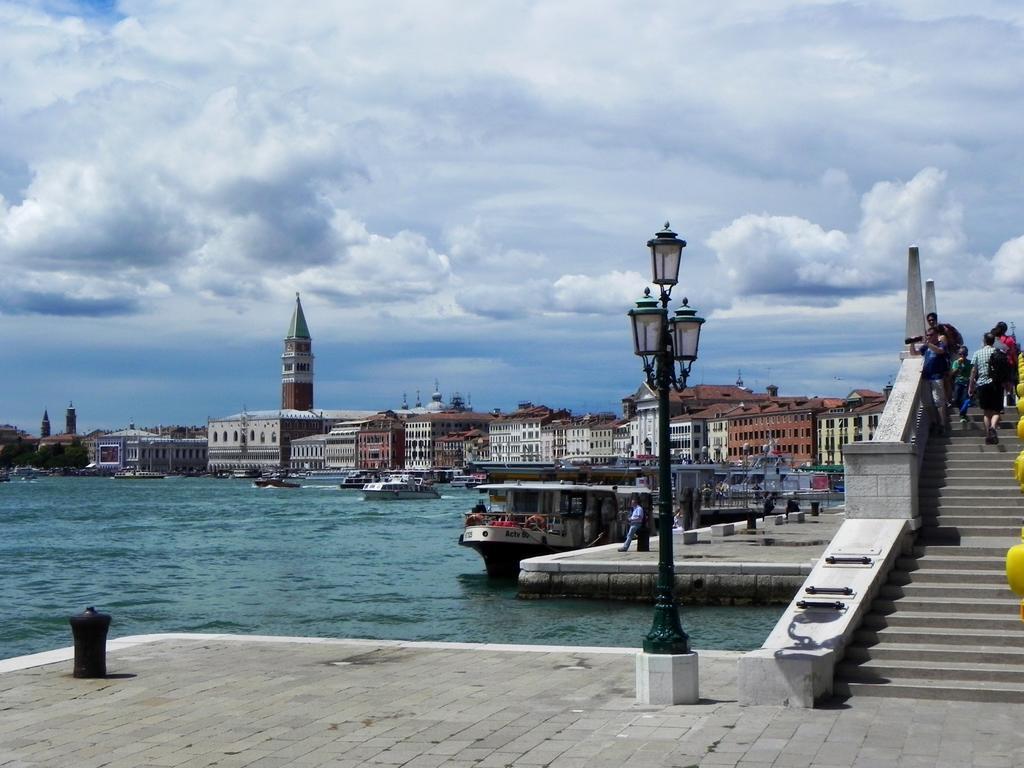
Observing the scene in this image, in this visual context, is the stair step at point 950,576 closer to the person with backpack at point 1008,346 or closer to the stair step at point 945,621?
the stair step at point 945,621

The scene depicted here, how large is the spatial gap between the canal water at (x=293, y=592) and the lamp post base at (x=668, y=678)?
32.9 feet

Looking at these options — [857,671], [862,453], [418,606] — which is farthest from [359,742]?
[418,606]

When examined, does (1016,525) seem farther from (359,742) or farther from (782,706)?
(359,742)

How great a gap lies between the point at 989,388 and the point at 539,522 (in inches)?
934

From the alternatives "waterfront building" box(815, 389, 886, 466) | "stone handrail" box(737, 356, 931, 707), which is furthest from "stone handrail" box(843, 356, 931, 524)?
"waterfront building" box(815, 389, 886, 466)

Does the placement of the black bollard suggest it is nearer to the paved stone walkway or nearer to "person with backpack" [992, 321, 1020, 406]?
the paved stone walkway

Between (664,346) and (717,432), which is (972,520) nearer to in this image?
(664,346)

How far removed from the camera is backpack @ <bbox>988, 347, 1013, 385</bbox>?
1856 cm

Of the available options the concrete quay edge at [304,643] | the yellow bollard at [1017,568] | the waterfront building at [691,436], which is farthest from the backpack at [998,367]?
the waterfront building at [691,436]

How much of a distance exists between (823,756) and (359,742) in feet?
11.5

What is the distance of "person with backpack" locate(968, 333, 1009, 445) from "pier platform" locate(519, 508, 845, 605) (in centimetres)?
740

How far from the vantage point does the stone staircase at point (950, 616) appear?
1151cm

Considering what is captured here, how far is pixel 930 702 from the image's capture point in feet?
36.8

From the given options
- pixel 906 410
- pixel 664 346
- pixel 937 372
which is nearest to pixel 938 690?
pixel 664 346
